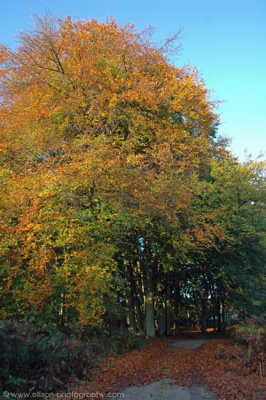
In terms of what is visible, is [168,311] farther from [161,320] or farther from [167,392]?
[167,392]

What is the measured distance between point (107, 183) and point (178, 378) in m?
7.30

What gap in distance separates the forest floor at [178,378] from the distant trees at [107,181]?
258 cm

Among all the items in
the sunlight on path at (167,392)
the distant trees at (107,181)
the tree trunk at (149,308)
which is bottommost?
the sunlight on path at (167,392)

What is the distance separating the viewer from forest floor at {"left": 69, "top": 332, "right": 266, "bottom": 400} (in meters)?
7.99

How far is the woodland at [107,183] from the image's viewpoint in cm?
1239

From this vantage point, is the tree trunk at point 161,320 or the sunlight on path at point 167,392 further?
the tree trunk at point 161,320

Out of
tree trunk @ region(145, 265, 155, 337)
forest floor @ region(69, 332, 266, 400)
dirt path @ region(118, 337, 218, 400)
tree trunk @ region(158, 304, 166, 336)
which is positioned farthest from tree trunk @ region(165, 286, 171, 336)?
dirt path @ region(118, 337, 218, 400)

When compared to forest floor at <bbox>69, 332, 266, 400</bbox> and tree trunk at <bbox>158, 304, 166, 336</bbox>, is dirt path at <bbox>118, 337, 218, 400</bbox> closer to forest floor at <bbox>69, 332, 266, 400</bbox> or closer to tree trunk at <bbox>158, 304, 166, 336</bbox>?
forest floor at <bbox>69, 332, 266, 400</bbox>

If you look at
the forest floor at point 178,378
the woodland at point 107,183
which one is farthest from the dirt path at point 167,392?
the woodland at point 107,183

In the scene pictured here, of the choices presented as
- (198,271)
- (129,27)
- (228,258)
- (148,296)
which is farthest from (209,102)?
(148,296)

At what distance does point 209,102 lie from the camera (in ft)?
69.2

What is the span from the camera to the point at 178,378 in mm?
9703

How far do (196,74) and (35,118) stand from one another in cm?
996

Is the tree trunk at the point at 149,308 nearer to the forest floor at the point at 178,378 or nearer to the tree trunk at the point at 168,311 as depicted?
the tree trunk at the point at 168,311
